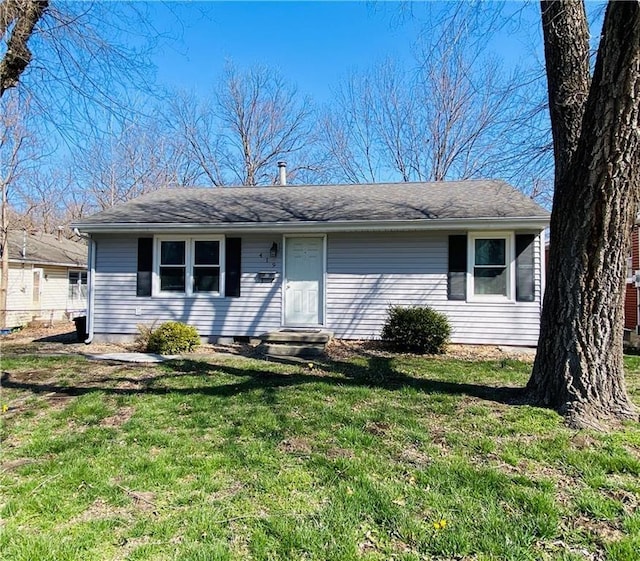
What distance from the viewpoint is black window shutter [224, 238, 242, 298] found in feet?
30.0

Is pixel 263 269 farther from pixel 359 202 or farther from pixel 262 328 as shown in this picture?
pixel 359 202

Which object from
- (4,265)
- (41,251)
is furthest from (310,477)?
(41,251)

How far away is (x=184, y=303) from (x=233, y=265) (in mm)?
1416

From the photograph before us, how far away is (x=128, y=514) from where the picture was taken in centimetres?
251

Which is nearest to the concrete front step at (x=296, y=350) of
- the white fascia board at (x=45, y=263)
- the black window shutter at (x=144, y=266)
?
the black window shutter at (x=144, y=266)

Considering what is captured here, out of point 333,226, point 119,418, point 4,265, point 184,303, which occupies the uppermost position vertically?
point 333,226

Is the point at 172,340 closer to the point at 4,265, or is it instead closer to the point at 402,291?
the point at 402,291

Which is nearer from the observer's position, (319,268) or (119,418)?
(119,418)

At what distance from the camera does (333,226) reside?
28.1ft

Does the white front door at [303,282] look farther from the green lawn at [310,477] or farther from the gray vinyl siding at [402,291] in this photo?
the green lawn at [310,477]

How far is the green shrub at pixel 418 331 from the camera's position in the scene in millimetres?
7840

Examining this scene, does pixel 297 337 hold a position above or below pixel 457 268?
below

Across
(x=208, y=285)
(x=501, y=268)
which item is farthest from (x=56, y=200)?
(x=501, y=268)

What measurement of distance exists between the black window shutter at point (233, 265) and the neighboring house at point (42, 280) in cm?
1104
